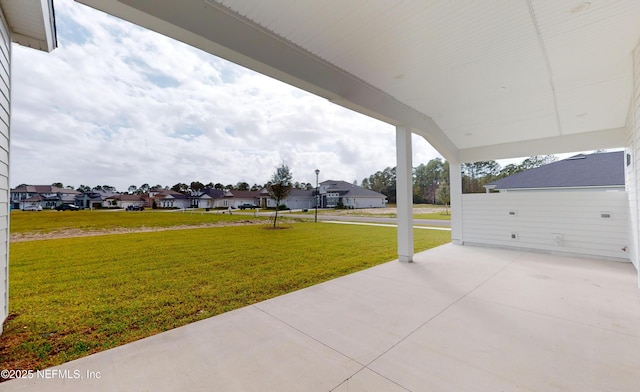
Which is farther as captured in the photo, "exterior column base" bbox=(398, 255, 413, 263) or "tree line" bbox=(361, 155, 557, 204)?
"tree line" bbox=(361, 155, 557, 204)

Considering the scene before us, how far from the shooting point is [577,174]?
394 inches

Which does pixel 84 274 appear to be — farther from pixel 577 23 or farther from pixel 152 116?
pixel 152 116

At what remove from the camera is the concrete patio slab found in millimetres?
1707

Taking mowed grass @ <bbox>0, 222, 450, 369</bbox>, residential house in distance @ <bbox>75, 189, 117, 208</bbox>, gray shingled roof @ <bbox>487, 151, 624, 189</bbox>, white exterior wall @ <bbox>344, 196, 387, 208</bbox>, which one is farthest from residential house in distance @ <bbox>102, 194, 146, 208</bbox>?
gray shingled roof @ <bbox>487, 151, 624, 189</bbox>

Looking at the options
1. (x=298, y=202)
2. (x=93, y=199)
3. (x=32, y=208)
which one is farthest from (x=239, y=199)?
(x=32, y=208)

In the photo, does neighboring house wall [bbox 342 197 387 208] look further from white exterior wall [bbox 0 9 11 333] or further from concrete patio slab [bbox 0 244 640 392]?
white exterior wall [bbox 0 9 11 333]

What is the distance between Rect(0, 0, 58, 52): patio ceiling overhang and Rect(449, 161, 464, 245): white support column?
8.19 metres

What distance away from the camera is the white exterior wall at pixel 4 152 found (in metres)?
2.31

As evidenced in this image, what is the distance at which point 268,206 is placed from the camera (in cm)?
3341

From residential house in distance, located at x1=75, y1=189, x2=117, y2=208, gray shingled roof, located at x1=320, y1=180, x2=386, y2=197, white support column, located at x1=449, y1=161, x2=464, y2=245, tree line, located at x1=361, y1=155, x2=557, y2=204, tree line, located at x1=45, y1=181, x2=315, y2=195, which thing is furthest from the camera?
tree line, located at x1=45, y1=181, x2=315, y2=195

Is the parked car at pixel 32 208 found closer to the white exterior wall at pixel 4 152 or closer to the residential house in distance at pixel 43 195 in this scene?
the residential house in distance at pixel 43 195

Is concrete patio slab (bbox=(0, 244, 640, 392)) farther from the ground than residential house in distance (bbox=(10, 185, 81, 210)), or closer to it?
closer to it

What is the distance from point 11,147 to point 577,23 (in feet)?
19.8

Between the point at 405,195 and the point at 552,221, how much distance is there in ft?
12.5
